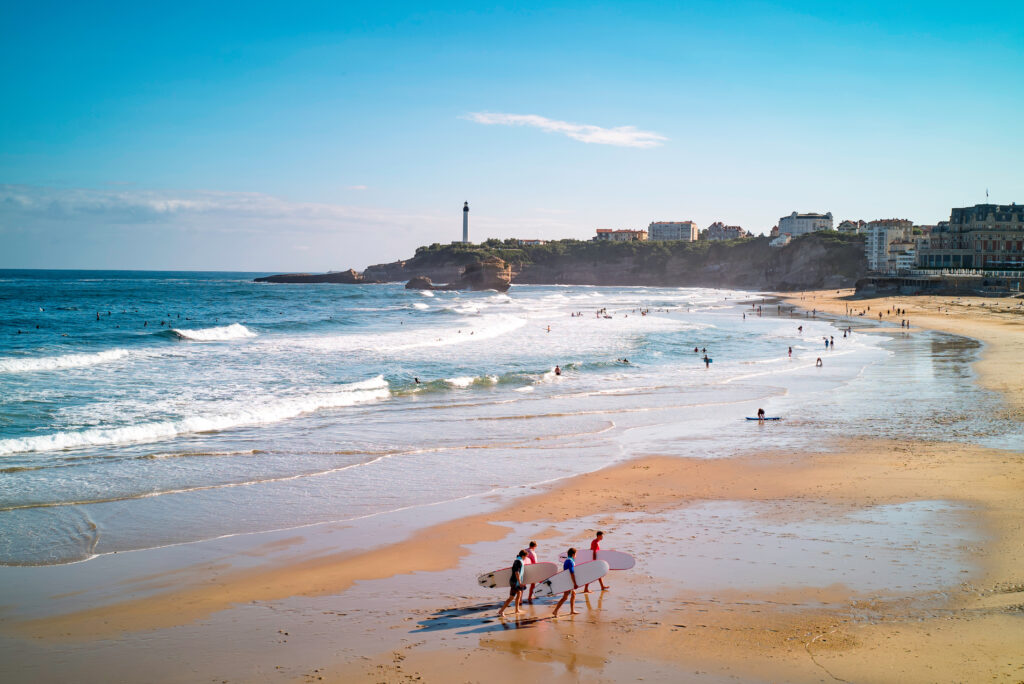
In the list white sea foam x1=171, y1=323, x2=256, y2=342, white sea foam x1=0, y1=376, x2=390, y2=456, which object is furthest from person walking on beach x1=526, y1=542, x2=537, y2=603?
white sea foam x1=171, y1=323, x2=256, y2=342

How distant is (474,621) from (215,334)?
4645 cm

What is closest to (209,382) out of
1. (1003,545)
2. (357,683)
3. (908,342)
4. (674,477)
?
(674,477)

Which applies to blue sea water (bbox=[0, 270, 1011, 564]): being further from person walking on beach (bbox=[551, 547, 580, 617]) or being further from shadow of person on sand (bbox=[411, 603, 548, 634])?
person walking on beach (bbox=[551, 547, 580, 617])

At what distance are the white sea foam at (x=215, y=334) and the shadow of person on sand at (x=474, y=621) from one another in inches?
1652

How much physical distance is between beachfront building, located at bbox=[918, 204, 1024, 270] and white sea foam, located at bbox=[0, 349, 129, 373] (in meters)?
110

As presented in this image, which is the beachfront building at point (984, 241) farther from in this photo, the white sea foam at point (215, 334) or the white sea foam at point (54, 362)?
the white sea foam at point (54, 362)

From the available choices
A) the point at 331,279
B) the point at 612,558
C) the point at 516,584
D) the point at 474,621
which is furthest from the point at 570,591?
the point at 331,279

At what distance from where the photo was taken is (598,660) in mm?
8383

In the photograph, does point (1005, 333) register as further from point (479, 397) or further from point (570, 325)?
point (479, 397)

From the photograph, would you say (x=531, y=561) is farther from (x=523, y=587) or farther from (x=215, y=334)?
(x=215, y=334)

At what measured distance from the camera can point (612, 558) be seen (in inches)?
427

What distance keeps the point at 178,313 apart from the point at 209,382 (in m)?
49.3

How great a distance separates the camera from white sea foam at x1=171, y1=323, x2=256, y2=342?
48094mm

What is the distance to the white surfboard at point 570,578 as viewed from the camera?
9984 mm
